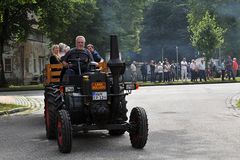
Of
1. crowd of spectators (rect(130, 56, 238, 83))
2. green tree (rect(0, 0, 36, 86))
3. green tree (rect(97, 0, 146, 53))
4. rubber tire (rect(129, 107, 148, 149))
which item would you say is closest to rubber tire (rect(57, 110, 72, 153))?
rubber tire (rect(129, 107, 148, 149))

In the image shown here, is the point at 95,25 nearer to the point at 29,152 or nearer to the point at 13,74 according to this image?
the point at 13,74

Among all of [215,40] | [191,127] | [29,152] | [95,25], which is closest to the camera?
[29,152]

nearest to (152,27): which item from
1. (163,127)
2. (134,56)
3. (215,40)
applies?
(134,56)

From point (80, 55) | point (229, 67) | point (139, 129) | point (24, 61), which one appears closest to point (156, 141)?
point (139, 129)

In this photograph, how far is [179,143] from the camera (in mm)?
9562

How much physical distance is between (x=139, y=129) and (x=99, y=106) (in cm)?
77

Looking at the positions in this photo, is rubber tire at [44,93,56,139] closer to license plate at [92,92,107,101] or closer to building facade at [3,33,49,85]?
license plate at [92,92,107,101]

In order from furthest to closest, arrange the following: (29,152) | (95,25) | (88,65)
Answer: (95,25), (88,65), (29,152)

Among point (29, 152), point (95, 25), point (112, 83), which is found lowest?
point (29, 152)

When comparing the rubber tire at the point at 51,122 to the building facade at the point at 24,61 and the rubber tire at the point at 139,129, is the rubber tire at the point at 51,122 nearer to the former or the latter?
the rubber tire at the point at 139,129

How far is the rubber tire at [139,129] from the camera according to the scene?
888cm

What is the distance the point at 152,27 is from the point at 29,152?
72300 mm

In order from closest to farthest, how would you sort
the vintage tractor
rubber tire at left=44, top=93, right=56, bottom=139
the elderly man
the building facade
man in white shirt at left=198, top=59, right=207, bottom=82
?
the vintage tractor, the elderly man, rubber tire at left=44, top=93, right=56, bottom=139, man in white shirt at left=198, top=59, right=207, bottom=82, the building facade

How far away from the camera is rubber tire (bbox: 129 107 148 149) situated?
8.88 metres
